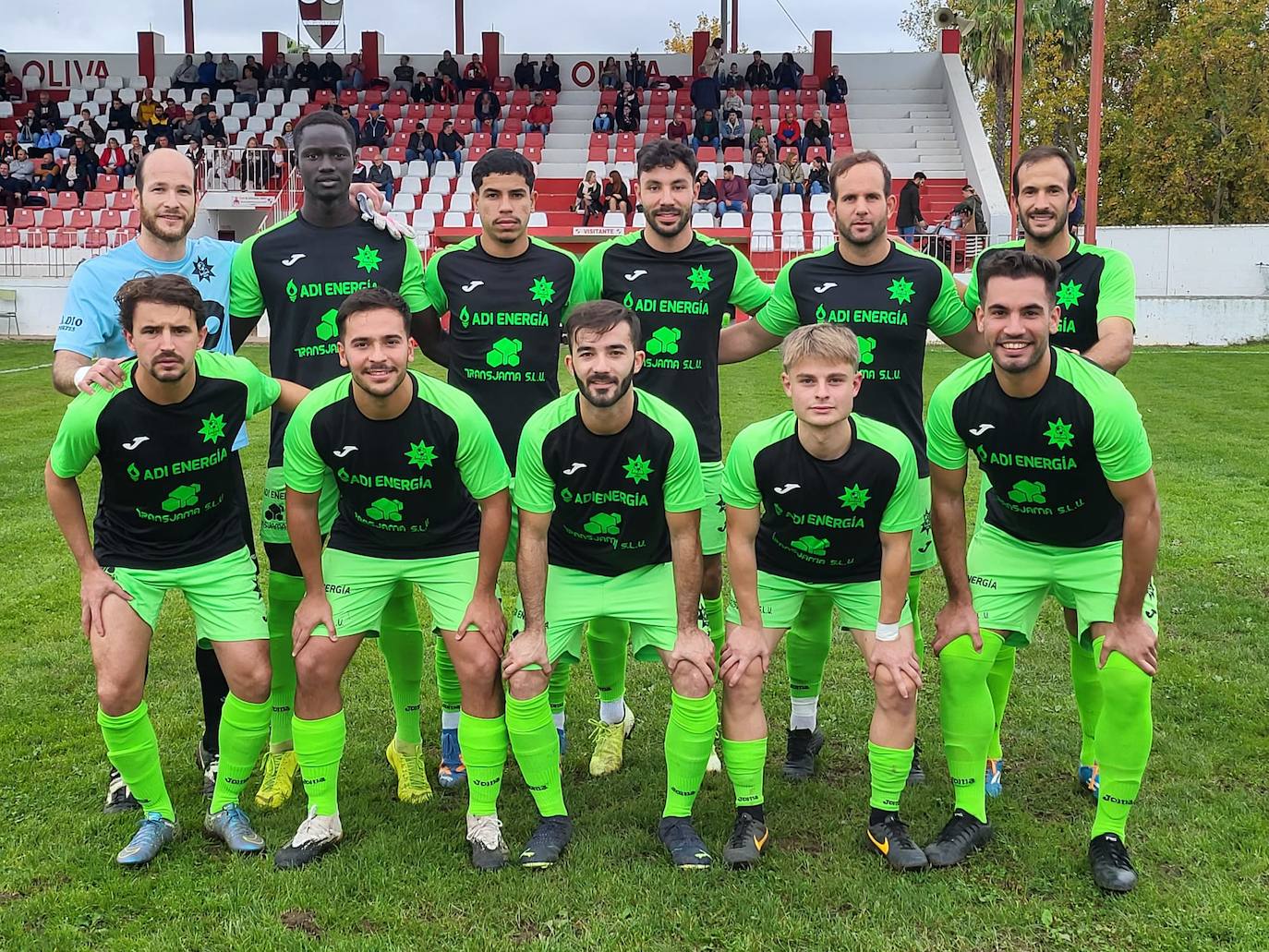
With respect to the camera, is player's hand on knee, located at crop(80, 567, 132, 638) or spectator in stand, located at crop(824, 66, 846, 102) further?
spectator in stand, located at crop(824, 66, 846, 102)

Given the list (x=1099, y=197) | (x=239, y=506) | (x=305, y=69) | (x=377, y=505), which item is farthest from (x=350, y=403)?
(x=1099, y=197)

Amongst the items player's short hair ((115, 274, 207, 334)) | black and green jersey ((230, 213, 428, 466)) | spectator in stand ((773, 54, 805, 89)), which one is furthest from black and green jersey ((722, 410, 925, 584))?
spectator in stand ((773, 54, 805, 89))

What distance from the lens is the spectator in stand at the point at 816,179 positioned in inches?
956

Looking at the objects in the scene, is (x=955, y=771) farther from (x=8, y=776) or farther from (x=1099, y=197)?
(x=1099, y=197)

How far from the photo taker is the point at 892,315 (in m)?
4.64

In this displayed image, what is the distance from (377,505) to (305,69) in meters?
28.8

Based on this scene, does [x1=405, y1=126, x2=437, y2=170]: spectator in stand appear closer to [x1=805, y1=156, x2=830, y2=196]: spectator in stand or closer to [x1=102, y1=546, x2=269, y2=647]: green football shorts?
[x1=805, y1=156, x2=830, y2=196]: spectator in stand

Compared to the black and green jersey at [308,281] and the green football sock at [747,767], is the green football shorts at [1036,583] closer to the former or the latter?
the green football sock at [747,767]

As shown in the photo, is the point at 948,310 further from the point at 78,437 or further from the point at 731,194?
the point at 731,194

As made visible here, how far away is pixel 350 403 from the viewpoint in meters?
4.21

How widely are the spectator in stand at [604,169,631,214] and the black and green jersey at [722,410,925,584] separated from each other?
20.0 metres

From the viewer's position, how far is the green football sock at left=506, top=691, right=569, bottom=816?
4.23 m

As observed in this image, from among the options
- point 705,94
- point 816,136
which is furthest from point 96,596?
point 705,94

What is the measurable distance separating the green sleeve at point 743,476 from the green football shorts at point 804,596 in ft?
1.14
